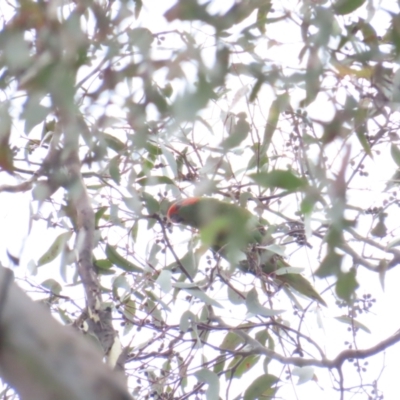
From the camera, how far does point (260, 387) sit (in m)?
2.38

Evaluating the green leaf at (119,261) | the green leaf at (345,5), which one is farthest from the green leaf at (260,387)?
the green leaf at (345,5)

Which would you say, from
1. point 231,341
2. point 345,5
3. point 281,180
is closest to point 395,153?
point 231,341

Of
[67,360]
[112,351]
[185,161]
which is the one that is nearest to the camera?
[67,360]

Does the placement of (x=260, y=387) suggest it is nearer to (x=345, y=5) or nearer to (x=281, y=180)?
(x=345, y=5)

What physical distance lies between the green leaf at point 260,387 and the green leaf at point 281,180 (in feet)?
5.51

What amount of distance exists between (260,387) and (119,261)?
2.19ft

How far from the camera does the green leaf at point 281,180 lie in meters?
0.80

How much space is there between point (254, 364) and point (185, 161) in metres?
0.78

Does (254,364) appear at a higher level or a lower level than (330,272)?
higher

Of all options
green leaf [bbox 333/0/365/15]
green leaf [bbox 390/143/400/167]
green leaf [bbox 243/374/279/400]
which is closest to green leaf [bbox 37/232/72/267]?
green leaf [bbox 243/374/279/400]

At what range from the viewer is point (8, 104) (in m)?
0.90

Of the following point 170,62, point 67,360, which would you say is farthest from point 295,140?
point 67,360

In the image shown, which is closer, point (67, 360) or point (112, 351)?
point (67, 360)

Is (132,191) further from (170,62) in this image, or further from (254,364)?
(254,364)
